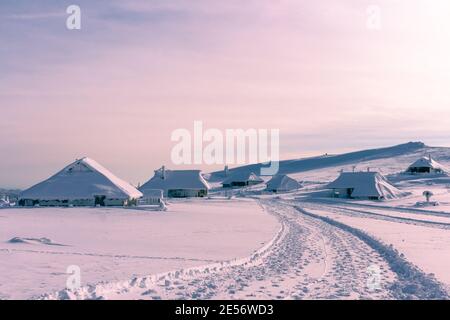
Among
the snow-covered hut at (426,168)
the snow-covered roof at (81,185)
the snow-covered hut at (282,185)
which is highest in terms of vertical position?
the snow-covered hut at (426,168)

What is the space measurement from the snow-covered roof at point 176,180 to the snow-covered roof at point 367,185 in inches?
827

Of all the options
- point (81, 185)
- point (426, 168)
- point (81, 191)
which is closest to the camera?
point (81, 191)

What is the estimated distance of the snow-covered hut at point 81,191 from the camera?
157 ft

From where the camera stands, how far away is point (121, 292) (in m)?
10.5

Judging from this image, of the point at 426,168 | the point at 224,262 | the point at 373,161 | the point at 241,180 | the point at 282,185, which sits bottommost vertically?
the point at 282,185

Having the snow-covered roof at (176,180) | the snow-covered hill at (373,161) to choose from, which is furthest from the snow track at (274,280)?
the snow-covered hill at (373,161)

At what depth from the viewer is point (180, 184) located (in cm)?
8219

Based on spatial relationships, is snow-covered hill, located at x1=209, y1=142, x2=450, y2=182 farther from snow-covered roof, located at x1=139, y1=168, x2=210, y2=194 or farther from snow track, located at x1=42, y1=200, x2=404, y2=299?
snow track, located at x1=42, y1=200, x2=404, y2=299

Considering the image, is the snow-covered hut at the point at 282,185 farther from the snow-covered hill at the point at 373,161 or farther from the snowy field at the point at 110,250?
the snowy field at the point at 110,250

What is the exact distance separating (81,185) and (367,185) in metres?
40.5

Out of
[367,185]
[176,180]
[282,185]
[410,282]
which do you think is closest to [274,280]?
[410,282]

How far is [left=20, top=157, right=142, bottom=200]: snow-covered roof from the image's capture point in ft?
157

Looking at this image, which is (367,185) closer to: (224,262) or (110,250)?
(110,250)
